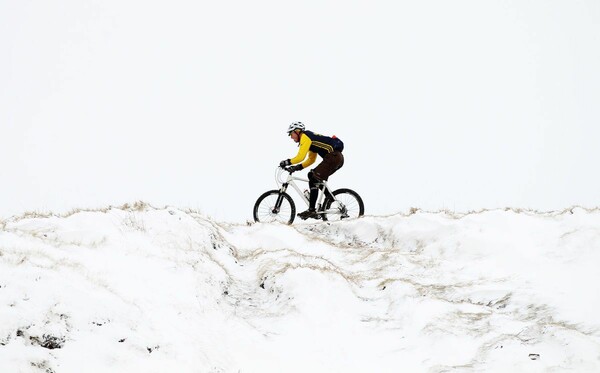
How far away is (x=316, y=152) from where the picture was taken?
17359mm

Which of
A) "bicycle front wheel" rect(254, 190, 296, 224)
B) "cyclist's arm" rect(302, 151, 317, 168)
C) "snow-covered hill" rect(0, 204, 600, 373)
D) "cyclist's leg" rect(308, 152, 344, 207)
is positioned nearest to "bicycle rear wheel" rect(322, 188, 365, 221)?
"cyclist's leg" rect(308, 152, 344, 207)

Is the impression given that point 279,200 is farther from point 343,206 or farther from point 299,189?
point 343,206

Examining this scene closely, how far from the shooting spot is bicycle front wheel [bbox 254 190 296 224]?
56.9 feet

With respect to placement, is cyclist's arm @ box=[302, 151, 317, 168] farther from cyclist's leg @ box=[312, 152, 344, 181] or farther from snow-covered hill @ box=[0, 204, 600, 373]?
snow-covered hill @ box=[0, 204, 600, 373]

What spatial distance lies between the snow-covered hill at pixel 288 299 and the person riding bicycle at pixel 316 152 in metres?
5.02

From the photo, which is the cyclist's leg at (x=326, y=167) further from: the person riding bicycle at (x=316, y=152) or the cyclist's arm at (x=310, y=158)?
the cyclist's arm at (x=310, y=158)

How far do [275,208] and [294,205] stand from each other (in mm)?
614

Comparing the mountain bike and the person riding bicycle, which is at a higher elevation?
the person riding bicycle

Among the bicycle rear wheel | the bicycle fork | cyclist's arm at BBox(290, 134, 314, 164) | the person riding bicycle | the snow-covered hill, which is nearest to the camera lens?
the snow-covered hill

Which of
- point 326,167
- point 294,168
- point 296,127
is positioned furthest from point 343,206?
point 296,127

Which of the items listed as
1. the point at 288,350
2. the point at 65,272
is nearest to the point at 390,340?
the point at 288,350

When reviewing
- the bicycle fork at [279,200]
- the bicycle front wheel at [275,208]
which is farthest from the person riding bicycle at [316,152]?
the bicycle fork at [279,200]

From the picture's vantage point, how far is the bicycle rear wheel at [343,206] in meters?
17.2

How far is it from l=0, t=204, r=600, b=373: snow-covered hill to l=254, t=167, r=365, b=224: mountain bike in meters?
4.95
